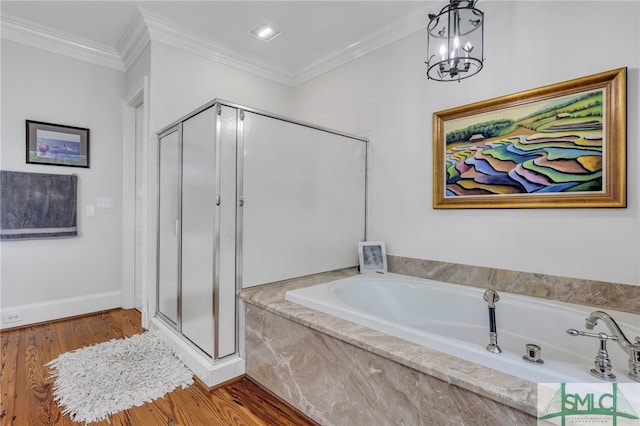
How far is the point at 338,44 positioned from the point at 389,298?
7.38ft

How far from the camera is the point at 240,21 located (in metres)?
2.52

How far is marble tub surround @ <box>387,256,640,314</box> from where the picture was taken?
158cm

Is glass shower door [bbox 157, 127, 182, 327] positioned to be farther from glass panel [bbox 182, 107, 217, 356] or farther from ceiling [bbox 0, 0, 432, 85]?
ceiling [bbox 0, 0, 432, 85]

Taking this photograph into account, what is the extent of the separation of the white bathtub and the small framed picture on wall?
0.12 m

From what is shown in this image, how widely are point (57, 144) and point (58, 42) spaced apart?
0.90 metres

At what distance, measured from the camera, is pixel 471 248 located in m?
2.09

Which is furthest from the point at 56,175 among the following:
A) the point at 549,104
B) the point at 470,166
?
the point at 549,104

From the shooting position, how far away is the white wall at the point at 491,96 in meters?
1.58

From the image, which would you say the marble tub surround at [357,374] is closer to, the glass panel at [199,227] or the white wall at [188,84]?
the glass panel at [199,227]

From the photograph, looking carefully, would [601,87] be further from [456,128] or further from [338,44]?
[338,44]

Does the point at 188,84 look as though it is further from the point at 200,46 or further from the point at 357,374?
the point at 357,374

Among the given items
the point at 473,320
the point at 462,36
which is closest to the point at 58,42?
the point at 462,36

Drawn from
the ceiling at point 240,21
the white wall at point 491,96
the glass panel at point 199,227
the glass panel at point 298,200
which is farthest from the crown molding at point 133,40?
the white wall at point 491,96

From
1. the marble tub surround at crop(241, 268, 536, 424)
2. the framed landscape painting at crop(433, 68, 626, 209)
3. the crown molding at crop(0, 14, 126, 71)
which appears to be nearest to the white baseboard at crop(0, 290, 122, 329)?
the marble tub surround at crop(241, 268, 536, 424)
